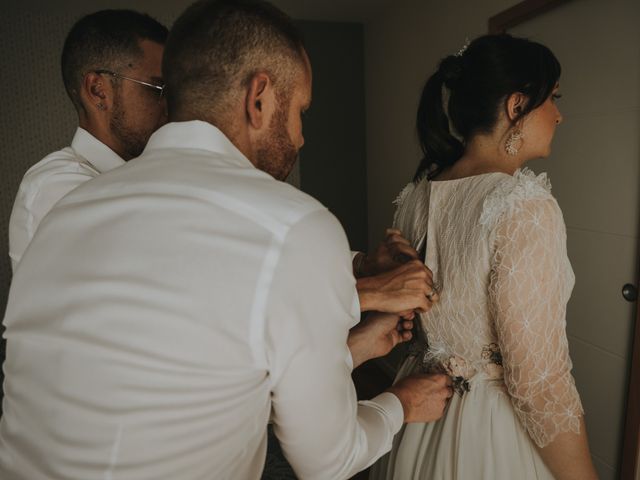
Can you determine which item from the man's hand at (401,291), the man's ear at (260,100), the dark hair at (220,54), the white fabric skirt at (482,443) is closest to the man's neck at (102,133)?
the dark hair at (220,54)

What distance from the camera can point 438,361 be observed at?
3.96ft

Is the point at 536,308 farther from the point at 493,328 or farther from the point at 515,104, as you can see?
the point at 515,104

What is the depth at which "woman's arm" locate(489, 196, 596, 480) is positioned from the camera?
3.05 feet

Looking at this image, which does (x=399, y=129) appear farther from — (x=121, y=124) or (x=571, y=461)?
(x=571, y=461)

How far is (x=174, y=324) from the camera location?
61cm

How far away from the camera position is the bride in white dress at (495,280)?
3.10 feet

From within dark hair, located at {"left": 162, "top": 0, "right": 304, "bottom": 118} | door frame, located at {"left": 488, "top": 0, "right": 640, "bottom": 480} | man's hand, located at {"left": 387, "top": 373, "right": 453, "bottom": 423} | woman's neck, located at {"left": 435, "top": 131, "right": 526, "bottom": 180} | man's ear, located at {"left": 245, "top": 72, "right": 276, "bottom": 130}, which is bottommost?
door frame, located at {"left": 488, "top": 0, "right": 640, "bottom": 480}

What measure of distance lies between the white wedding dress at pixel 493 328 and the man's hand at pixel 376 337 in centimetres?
8

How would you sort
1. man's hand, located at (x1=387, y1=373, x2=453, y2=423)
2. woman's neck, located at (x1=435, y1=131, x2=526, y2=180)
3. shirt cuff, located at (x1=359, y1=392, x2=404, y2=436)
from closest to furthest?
shirt cuff, located at (x1=359, y1=392, x2=404, y2=436) → man's hand, located at (x1=387, y1=373, x2=453, y2=423) → woman's neck, located at (x1=435, y1=131, x2=526, y2=180)

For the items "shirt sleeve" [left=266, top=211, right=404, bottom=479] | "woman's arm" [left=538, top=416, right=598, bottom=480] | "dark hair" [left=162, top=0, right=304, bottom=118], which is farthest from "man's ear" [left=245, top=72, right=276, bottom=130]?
"woman's arm" [left=538, top=416, right=598, bottom=480]

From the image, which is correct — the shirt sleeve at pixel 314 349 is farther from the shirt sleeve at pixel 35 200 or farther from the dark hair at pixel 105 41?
the dark hair at pixel 105 41

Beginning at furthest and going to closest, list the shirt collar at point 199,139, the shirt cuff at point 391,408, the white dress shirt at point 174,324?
the shirt cuff at point 391,408 → the shirt collar at point 199,139 → the white dress shirt at point 174,324

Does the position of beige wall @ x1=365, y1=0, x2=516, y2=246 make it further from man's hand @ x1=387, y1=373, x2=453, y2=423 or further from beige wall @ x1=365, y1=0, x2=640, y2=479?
man's hand @ x1=387, y1=373, x2=453, y2=423

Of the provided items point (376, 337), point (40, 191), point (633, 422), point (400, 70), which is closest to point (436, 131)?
point (376, 337)
